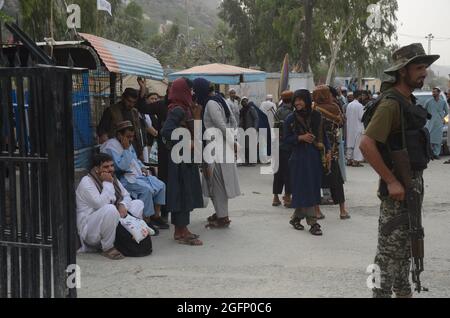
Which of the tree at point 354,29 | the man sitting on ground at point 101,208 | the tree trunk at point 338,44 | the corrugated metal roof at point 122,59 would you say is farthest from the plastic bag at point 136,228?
the tree trunk at point 338,44

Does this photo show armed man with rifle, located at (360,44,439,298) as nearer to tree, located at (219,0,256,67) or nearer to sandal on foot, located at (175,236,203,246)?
sandal on foot, located at (175,236,203,246)

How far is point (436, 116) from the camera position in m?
14.2

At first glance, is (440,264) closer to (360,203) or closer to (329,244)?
(329,244)

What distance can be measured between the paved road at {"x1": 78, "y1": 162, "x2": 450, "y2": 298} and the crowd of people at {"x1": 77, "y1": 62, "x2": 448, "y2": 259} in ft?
0.91

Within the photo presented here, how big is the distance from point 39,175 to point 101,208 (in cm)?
217

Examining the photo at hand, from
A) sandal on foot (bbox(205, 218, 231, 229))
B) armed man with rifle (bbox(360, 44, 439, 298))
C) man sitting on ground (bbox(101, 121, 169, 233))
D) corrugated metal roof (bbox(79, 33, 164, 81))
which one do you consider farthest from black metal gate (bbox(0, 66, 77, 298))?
sandal on foot (bbox(205, 218, 231, 229))

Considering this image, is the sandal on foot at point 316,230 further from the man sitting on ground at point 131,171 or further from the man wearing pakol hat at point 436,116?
the man wearing pakol hat at point 436,116

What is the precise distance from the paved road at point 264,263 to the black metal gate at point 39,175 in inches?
37.4

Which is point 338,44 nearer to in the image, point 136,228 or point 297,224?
point 297,224

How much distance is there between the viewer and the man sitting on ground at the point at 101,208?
18.5 feet

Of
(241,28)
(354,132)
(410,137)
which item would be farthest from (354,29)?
(410,137)

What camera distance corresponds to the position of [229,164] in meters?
6.98

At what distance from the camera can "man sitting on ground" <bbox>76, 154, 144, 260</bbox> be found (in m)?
5.64
